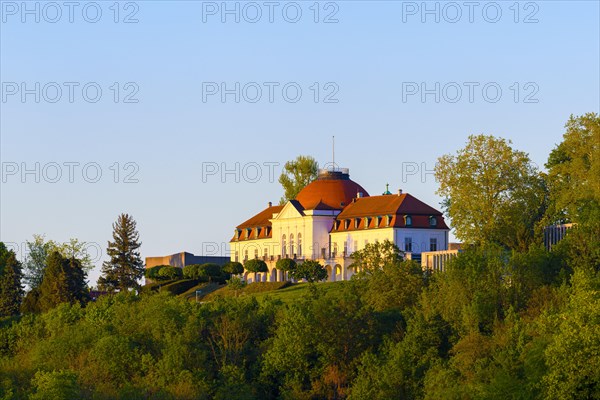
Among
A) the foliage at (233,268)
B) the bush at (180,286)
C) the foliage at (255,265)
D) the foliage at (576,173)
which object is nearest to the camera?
the foliage at (576,173)

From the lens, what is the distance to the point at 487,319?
89312 mm

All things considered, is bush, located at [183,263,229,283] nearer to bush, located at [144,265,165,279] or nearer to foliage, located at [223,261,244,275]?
foliage, located at [223,261,244,275]

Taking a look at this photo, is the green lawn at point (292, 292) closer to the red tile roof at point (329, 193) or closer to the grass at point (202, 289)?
the grass at point (202, 289)

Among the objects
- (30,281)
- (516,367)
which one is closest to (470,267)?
(516,367)

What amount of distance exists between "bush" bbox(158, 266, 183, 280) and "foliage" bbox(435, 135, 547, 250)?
40474 millimetres

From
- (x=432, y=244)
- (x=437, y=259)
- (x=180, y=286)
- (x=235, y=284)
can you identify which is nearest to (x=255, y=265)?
(x=180, y=286)

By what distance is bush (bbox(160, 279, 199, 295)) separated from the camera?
433ft

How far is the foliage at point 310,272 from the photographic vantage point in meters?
129

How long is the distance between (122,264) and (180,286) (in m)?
6.72

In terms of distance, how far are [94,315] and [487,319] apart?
30.3 m

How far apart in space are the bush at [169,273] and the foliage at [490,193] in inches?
1593

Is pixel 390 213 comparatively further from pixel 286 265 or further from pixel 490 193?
→ pixel 490 193

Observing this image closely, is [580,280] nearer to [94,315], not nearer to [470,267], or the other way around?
[470,267]

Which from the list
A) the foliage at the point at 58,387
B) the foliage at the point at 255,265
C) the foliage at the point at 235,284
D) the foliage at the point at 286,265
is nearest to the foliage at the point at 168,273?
the foliage at the point at 255,265
